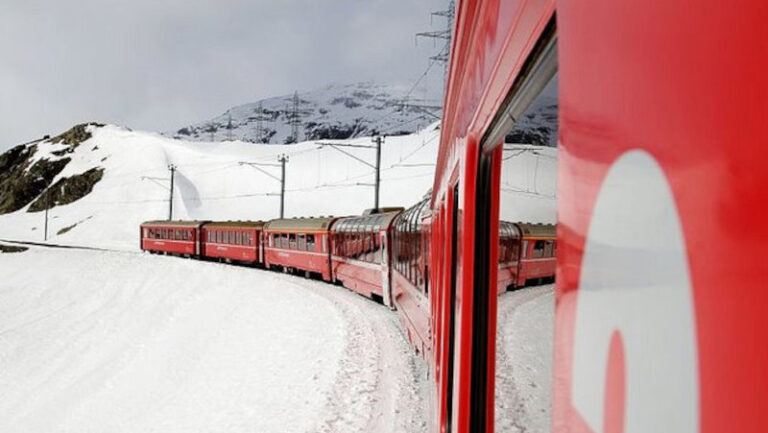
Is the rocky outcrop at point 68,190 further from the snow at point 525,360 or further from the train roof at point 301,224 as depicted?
the snow at point 525,360

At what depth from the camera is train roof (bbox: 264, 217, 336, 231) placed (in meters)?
21.0

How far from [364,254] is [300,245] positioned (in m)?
7.11

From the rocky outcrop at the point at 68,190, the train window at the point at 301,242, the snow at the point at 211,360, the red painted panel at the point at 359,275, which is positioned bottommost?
the snow at the point at 211,360

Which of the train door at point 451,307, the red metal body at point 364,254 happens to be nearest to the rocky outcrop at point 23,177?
the red metal body at point 364,254

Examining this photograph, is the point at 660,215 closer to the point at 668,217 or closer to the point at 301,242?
the point at 668,217

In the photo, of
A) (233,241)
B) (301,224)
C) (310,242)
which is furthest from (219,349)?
(233,241)

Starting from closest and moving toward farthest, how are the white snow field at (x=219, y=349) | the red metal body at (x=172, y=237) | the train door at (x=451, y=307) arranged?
the white snow field at (x=219, y=349) < the train door at (x=451, y=307) < the red metal body at (x=172, y=237)

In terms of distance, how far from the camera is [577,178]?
887 mm

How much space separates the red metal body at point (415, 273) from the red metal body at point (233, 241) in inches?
633

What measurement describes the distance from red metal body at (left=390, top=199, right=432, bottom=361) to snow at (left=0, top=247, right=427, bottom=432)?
2.64 feet

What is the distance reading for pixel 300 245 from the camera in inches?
923

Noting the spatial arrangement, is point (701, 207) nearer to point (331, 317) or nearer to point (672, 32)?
point (672, 32)

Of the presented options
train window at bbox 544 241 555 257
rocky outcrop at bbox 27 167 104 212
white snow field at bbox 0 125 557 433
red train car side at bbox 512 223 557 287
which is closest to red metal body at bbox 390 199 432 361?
white snow field at bbox 0 125 557 433

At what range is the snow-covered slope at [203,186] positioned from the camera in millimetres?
72125
